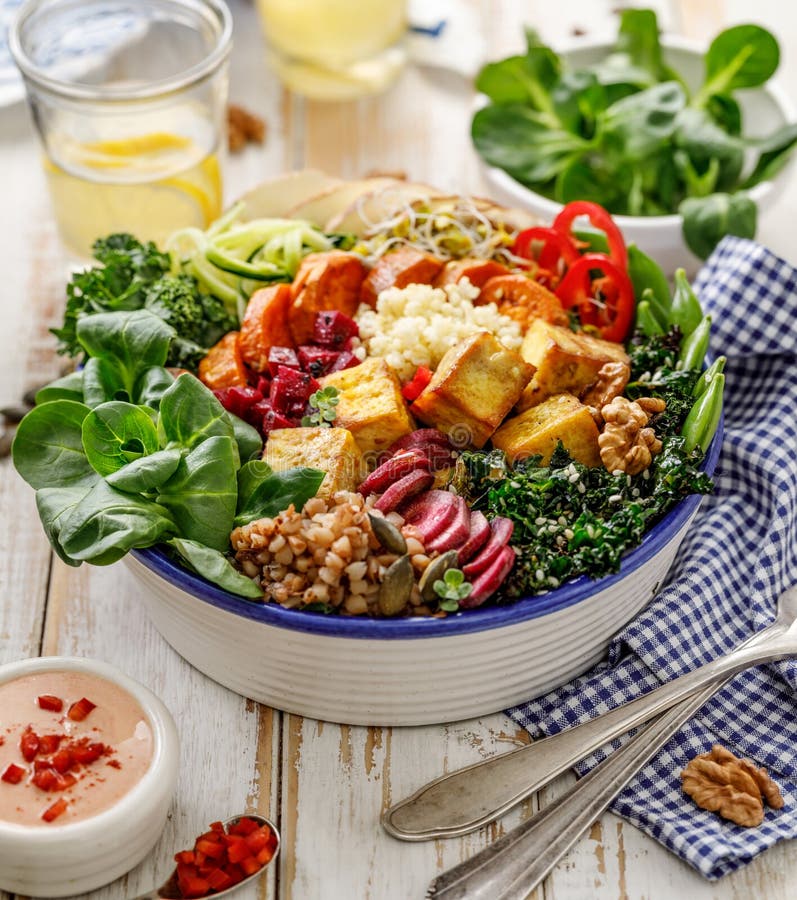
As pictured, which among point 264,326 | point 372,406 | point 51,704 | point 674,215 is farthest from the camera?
point 674,215

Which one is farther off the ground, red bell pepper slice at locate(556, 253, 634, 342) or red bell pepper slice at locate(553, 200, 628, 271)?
red bell pepper slice at locate(553, 200, 628, 271)

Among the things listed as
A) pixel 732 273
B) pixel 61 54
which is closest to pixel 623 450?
pixel 732 273

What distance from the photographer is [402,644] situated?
109 inches

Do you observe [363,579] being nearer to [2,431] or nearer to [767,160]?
[2,431]

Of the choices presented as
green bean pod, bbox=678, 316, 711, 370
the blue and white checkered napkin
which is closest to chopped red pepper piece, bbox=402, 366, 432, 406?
green bean pod, bbox=678, 316, 711, 370

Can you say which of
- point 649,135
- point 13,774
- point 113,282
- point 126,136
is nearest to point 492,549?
point 13,774

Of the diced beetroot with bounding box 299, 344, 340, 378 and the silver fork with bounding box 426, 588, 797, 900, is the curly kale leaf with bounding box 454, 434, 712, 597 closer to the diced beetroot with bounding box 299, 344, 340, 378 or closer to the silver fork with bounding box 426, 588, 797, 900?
the silver fork with bounding box 426, 588, 797, 900

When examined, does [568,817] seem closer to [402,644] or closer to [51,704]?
[402,644]

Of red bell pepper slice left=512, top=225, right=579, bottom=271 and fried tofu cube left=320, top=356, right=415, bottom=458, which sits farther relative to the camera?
red bell pepper slice left=512, top=225, right=579, bottom=271

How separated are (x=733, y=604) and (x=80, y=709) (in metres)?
1.81

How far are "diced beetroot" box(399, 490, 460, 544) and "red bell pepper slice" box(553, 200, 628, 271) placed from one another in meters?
1.12

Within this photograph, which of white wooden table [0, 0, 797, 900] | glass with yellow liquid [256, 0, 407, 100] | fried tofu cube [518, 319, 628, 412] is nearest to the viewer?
white wooden table [0, 0, 797, 900]

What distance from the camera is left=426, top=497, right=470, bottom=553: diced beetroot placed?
2.85m

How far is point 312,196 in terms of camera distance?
4.06m
